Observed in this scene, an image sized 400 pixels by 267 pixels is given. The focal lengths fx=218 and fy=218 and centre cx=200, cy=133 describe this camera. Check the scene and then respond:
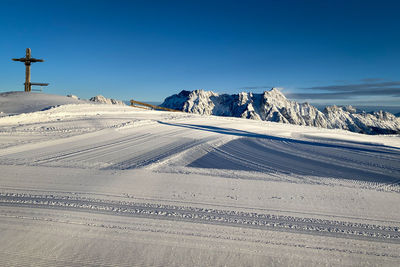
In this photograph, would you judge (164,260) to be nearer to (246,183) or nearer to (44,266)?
(44,266)

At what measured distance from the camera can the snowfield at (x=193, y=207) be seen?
2.22 metres

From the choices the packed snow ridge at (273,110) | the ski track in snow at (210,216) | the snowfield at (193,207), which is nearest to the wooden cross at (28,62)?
the snowfield at (193,207)

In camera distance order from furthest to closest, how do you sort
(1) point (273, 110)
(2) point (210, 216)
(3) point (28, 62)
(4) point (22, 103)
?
(1) point (273, 110)
(3) point (28, 62)
(4) point (22, 103)
(2) point (210, 216)

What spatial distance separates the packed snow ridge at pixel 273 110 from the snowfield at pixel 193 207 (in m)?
145

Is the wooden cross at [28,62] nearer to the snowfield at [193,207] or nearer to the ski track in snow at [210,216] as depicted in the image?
the snowfield at [193,207]

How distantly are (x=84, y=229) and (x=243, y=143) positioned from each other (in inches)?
248

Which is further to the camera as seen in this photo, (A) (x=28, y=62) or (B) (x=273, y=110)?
(B) (x=273, y=110)

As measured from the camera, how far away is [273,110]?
154375 millimetres

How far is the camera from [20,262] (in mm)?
2088

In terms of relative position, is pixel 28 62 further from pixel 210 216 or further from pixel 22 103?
pixel 210 216

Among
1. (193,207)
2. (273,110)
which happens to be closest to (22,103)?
(193,207)

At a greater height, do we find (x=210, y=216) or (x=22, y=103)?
(x=22, y=103)

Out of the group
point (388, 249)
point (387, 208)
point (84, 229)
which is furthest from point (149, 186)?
point (387, 208)

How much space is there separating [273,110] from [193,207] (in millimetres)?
160932
